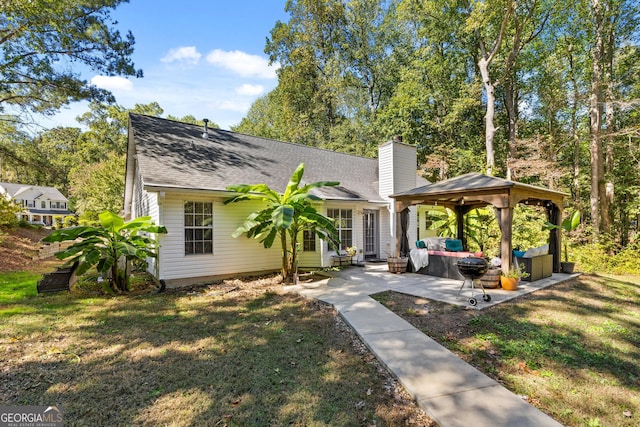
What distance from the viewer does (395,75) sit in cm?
2314

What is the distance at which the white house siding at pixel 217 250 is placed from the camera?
7.55 meters

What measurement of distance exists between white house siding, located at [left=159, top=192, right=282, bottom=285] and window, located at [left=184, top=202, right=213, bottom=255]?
12 centimetres

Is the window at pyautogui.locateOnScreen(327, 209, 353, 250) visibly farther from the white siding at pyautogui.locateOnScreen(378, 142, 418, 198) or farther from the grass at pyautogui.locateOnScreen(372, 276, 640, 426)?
the grass at pyautogui.locateOnScreen(372, 276, 640, 426)

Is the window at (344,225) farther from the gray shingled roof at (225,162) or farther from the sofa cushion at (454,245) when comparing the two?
the sofa cushion at (454,245)

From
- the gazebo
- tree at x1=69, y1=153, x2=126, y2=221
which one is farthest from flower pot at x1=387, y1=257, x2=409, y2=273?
tree at x1=69, y1=153, x2=126, y2=221

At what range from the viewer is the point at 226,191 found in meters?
7.95

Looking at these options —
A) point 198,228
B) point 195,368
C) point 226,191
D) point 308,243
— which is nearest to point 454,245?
point 308,243

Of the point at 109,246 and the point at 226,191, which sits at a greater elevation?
the point at 226,191

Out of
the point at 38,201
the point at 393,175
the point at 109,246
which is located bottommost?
the point at 109,246

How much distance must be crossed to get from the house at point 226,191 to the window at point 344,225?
0.04 meters

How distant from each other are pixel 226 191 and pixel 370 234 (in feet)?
22.6

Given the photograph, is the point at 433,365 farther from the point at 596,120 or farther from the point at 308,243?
the point at 596,120

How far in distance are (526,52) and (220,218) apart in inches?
802

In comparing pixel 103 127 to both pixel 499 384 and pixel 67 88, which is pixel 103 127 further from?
pixel 499 384
